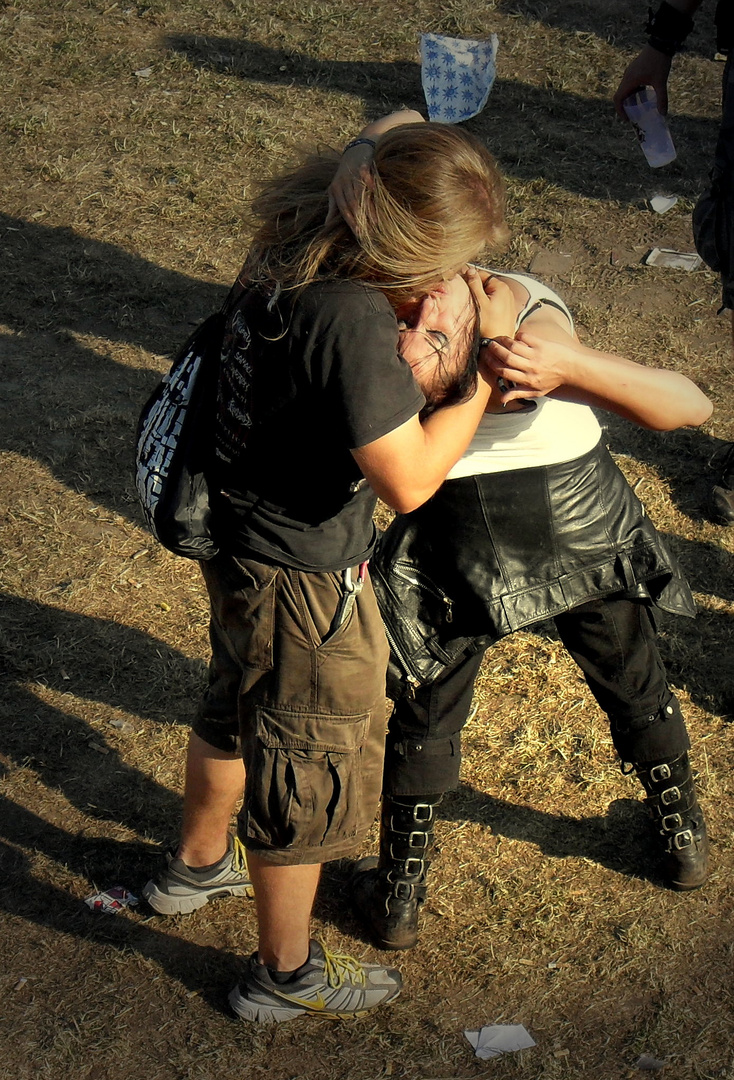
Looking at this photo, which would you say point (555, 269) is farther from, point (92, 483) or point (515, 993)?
point (515, 993)

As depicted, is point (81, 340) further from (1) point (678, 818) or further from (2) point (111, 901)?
(1) point (678, 818)

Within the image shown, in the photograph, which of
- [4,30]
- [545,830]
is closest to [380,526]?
[545,830]

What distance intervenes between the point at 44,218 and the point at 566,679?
12.6ft

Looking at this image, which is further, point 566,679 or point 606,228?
point 606,228

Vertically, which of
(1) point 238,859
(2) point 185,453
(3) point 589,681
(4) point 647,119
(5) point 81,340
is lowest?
(5) point 81,340

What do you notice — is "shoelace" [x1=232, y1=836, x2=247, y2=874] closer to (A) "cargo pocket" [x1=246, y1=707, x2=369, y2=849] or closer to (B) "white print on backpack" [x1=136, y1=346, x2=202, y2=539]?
(A) "cargo pocket" [x1=246, y1=707, x2=369, y2=849]

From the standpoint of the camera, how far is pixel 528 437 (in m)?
2.28

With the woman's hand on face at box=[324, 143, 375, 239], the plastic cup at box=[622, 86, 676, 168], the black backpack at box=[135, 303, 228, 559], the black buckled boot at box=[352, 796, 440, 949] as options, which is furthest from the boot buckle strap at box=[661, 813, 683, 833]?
the plastic cup at box=[622, 86, 676, 168]

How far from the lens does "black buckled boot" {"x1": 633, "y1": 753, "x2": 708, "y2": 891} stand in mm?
2699

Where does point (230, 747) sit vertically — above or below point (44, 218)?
above

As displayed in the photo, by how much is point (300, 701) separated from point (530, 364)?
75cm

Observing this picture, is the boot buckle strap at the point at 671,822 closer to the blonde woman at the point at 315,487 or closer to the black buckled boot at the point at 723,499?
the blonde woman at the point at 315,487

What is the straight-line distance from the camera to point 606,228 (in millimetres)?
5660

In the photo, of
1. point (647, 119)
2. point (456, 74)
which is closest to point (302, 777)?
point (647, 119)
